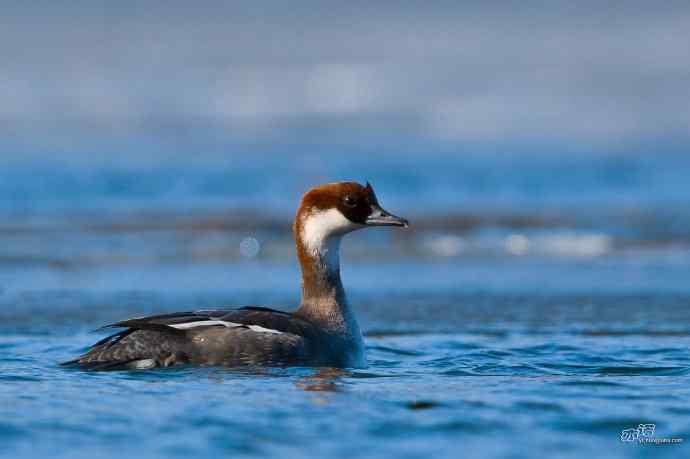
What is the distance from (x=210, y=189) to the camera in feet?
106

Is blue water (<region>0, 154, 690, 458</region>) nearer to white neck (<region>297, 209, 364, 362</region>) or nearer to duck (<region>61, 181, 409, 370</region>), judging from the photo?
duck (<region>61, 181, 409, 370</region>)

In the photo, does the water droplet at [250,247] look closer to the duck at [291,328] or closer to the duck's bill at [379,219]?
the duck at [291,328]

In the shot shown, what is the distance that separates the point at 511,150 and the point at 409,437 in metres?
41.3

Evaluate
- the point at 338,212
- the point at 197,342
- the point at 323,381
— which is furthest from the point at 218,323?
the point at 338,212

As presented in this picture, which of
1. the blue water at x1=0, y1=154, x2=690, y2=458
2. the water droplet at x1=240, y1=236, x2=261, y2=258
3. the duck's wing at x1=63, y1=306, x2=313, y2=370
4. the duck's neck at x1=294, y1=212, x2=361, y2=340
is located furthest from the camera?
the water droplet at x1=240, y1=236, x2=261, y2=258

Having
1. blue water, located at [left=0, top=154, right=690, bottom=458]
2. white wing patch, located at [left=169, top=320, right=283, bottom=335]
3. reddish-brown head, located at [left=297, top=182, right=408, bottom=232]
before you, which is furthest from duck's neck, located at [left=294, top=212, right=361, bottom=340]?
white wing patch, located at [left=169, top=320, right=283, bottom=335]

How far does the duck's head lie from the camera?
9734 millimetres

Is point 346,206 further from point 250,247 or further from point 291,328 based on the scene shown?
point 250,247

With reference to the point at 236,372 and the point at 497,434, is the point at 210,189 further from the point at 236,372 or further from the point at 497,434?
the point at 497,434

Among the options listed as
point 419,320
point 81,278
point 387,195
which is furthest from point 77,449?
point 387,195

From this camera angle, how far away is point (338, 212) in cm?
976

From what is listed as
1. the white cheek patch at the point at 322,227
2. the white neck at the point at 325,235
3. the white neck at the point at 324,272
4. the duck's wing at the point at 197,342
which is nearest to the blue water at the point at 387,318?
the duck's wing at the point at 197,342

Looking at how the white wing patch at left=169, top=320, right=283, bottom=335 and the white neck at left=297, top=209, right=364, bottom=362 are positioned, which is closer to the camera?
the white wing patch at left=169, top=320, right=283, bottom=335

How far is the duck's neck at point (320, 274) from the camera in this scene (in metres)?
9.84
